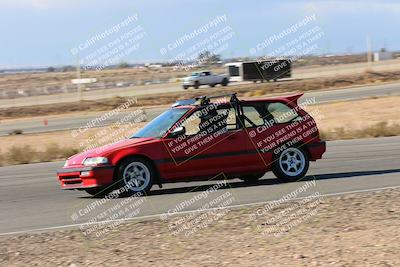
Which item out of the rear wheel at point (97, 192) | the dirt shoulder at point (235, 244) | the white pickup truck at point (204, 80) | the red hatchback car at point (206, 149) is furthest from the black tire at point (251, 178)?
the white pickup truck at point (204, 80)

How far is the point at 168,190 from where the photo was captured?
13438mm

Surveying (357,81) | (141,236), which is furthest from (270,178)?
(357,81)

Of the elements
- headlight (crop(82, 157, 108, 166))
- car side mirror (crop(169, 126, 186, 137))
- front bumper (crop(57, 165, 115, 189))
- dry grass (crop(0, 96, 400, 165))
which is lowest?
dry grass (crop(0, 96, 400, 165))

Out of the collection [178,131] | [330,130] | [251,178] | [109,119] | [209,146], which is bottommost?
[330,130]

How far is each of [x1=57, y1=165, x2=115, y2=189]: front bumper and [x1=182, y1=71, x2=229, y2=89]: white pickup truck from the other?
56897mm

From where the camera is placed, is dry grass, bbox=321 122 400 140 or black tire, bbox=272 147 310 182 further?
dry grass, bbox=321 122 400 140

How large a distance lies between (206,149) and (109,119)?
29.8 metres

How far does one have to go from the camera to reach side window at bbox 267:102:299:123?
1355cm

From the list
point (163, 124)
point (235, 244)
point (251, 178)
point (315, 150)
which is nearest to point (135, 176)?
point (163, 124)

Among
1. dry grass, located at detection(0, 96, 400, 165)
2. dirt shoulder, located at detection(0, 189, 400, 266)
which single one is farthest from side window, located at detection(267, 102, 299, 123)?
dry grass, located at detection(0, 96, 400, 165)

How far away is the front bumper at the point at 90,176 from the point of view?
12.3 metres

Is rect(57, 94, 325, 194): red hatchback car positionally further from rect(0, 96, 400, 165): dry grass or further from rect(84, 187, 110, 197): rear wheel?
rect(0, 96, 400, 165): dry grass

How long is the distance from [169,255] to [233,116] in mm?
5899

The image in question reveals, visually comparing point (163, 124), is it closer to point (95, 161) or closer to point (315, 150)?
point (95, 161)
